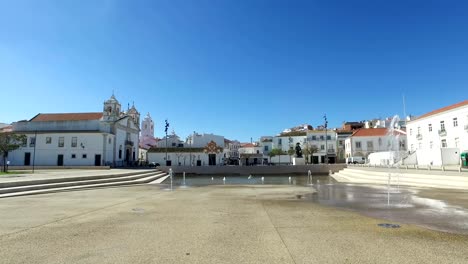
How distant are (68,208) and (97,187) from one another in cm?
977

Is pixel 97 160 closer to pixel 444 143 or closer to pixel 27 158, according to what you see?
pixel 27 158

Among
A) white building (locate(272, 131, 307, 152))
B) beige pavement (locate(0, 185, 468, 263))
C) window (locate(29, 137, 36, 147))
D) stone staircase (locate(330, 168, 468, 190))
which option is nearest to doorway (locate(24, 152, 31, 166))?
window (locate(29, 137, 36, 147))

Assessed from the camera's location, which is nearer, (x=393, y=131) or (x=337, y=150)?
(x=393, y=131)

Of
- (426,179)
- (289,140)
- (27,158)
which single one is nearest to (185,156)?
(289,140)

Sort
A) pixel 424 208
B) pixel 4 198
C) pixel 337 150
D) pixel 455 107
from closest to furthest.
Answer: pixel 424 208
pixel 4 198
pixel 455 107
pixel 337 150

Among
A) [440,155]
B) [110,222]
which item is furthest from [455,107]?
[110,222]

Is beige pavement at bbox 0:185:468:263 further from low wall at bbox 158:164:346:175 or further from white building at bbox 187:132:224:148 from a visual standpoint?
white building at bbox 187:132:224:148

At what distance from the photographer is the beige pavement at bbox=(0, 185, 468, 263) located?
5.04m

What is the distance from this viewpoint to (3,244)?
586 centimetres

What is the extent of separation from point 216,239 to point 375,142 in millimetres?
74229

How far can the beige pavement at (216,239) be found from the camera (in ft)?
16.5

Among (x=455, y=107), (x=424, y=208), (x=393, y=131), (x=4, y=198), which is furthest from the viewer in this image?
(x=393, y=131)

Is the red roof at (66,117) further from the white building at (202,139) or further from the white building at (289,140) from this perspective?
the white building at (289,140)

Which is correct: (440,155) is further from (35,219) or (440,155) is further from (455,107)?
(35,219)
